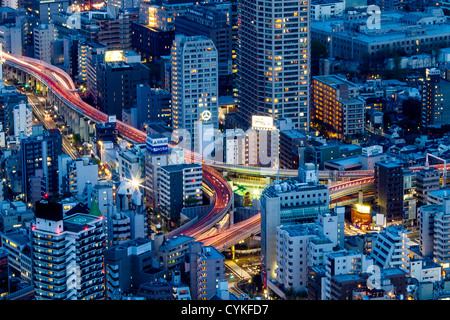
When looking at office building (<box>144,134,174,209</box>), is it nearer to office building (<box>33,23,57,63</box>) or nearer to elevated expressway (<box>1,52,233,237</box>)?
elevated expressway (<box>1,52,233,237</box>)

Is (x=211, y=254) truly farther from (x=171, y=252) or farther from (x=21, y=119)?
(x=21, y=119)

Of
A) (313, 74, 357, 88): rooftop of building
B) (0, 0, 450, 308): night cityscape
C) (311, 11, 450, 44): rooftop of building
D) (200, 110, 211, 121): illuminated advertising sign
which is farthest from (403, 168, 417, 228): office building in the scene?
(311, 11, 450, 44): rooftop of building

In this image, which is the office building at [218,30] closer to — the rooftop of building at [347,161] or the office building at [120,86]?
the office building at [120,86]

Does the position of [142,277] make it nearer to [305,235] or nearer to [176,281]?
[176,281]

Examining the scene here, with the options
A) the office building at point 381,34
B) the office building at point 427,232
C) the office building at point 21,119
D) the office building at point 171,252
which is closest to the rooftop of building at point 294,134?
the office building at point 427,232

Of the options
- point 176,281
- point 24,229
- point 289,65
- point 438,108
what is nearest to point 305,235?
point 176,281

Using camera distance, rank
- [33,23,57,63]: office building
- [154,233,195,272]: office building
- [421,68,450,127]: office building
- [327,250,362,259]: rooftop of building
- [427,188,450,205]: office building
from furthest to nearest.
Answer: [33,23,57,63]: office building → [421,68,450,127]: office building → [427,188,450,205]: office building → [154,233,195,272]: office building → [327,250,362,259]: rooftop of building

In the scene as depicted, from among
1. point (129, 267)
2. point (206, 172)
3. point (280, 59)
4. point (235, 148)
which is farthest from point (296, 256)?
point (280, 59)
